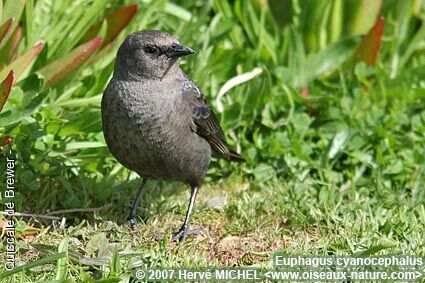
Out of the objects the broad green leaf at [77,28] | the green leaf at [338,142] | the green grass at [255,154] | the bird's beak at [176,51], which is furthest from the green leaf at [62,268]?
the green leaf at [338,142]

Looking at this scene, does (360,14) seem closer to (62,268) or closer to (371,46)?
(371,46)

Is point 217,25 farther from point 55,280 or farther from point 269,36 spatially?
point 55,280

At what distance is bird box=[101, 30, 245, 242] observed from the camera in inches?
182

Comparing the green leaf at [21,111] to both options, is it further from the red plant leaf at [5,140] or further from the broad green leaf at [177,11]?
the broad green leaf at [177,11]

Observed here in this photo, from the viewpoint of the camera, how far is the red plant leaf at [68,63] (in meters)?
5.23

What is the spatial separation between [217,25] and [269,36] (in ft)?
1.51

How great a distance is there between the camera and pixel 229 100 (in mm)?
6086

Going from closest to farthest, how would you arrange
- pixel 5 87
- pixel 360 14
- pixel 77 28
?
pixel 5 87 → pixel 77 28 → pixel 360 14

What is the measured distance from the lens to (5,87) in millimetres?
4551

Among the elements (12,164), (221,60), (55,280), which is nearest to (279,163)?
(221,60)

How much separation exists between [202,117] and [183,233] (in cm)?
71

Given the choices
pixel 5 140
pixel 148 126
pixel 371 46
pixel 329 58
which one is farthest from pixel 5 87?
pixel 371 46

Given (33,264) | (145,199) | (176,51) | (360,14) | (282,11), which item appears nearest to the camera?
(33,264)

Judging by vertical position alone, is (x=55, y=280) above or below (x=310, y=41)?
below
